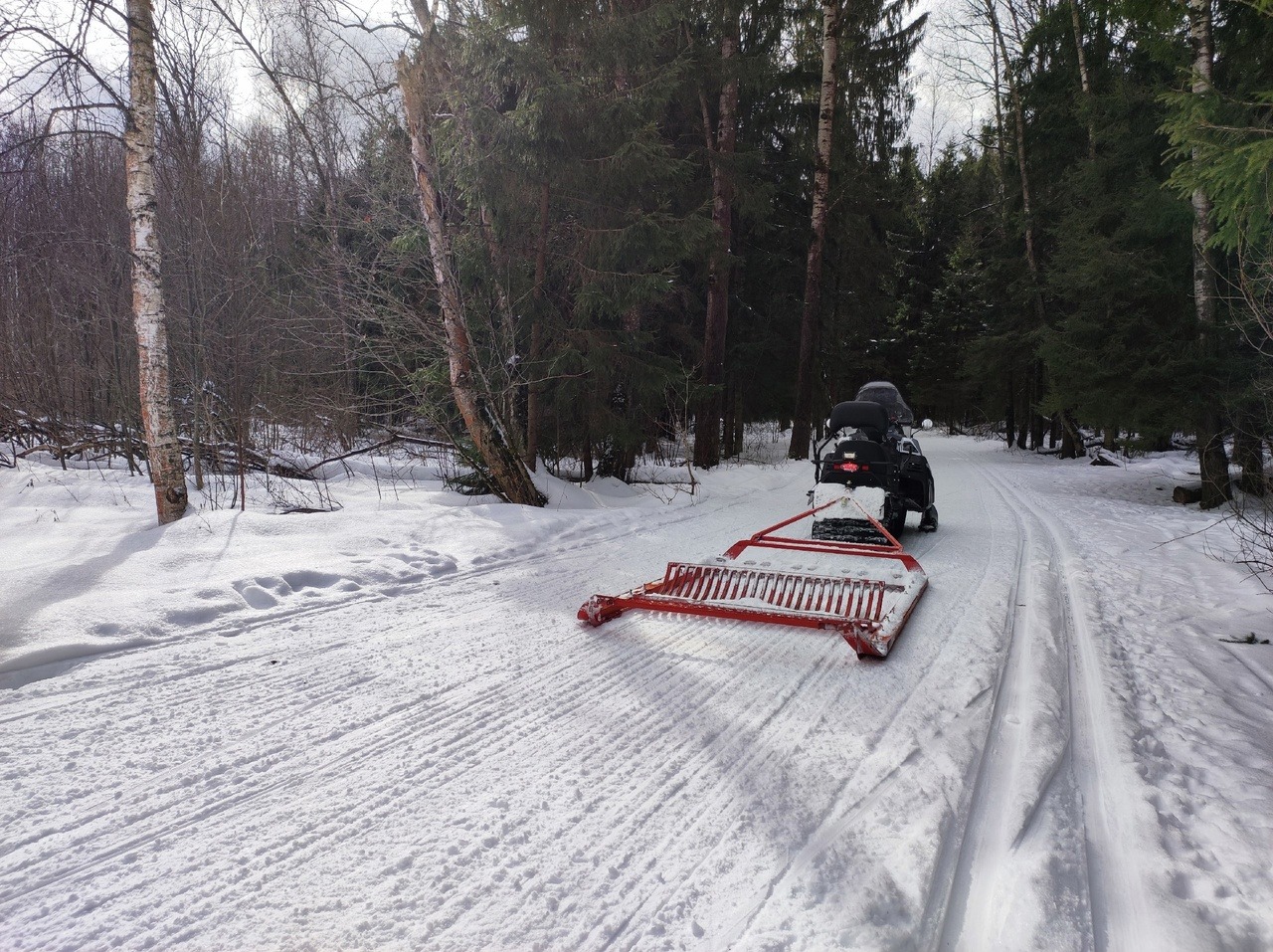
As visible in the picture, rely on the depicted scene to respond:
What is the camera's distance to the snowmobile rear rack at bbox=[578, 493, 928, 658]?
3.87 meters

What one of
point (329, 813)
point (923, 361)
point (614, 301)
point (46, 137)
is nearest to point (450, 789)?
point (329, 813)

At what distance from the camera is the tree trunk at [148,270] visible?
615 cm

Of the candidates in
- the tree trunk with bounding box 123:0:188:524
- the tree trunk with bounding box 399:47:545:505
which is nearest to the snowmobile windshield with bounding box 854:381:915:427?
the tree trunk with bounding box 399:47:545:505

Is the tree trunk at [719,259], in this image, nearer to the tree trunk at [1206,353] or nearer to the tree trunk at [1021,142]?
the tree trunk at [1206,353]

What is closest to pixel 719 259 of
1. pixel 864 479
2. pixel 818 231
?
pixel 818 231

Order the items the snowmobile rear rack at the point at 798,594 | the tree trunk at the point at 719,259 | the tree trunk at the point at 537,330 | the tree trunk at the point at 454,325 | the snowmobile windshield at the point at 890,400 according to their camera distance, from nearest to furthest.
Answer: the snowmobile rear rack at the point at 798,594, the tree trunk at the point at 454,325, the snowmobile windshield at the point at 890,400, the tree trunk at the point at 537,330, the tree trunk at the point at 719,259

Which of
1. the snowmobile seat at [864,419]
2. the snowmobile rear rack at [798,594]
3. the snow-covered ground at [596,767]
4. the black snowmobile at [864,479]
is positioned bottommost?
the snow-covered ground at [596,767]

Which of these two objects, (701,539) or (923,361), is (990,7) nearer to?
(923,361)

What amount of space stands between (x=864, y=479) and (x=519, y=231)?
6.02 meters

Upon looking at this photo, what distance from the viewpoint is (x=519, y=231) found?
9.82 metres

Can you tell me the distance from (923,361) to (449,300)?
35.9m

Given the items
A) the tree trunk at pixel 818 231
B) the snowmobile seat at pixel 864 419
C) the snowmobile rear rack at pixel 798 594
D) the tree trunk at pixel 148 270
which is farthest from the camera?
the tree trunk at pixel 818 231

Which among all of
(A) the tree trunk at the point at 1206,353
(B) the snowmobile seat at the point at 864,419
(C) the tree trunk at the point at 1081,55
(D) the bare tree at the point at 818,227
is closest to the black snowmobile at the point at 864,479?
(B) the snowmobile seat at the point at 864,419

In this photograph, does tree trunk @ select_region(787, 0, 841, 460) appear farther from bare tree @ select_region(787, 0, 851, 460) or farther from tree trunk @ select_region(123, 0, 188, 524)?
tree trunk @ select_region(123, 0, 188, 524)
